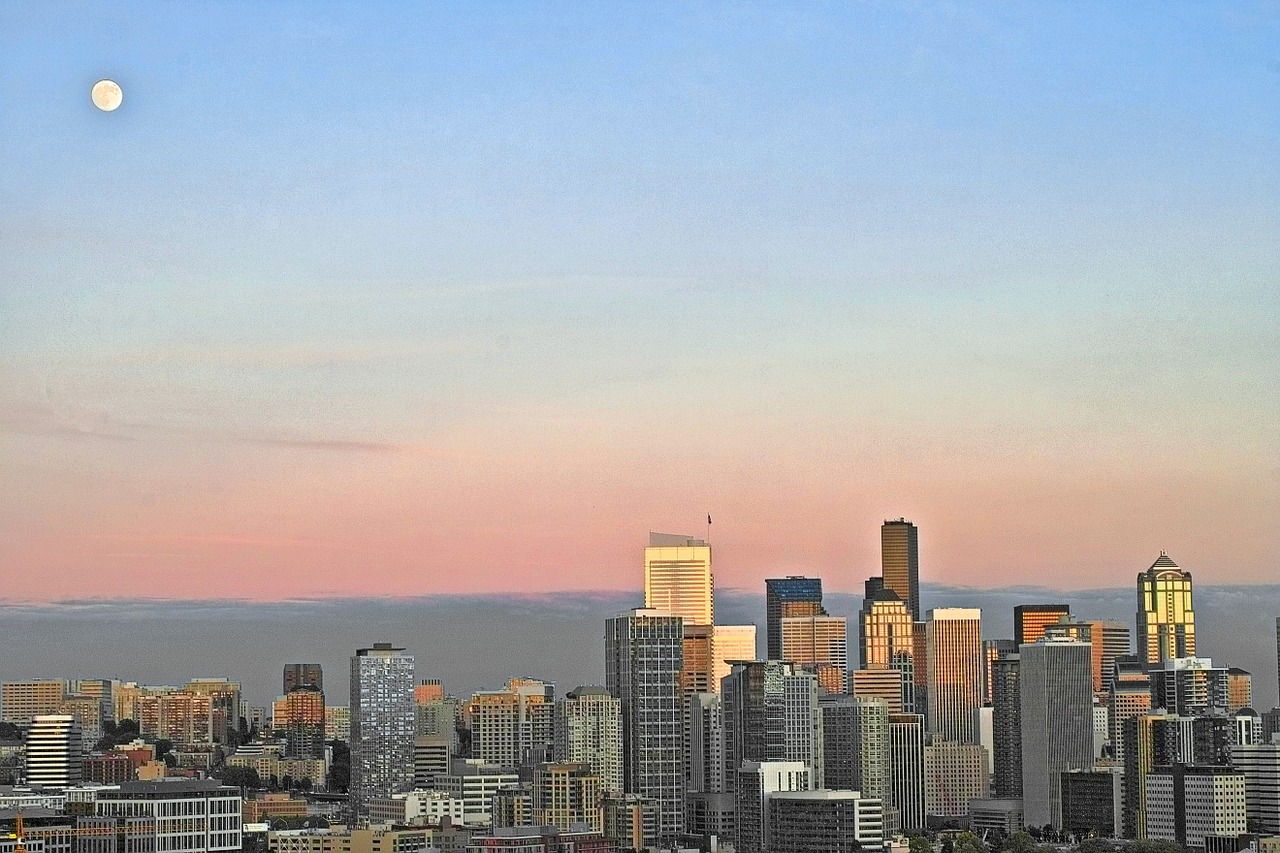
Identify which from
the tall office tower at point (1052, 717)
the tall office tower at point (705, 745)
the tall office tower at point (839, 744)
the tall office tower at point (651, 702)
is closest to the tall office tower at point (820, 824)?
the tall office tower at point (651, 702)

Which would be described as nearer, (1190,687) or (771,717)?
(771,717)

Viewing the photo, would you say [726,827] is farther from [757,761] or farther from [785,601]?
[785,601]

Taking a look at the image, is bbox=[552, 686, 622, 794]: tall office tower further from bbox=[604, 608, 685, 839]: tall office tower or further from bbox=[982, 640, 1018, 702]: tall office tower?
bbox=[982, 640, 1018, 702]: tall office tower

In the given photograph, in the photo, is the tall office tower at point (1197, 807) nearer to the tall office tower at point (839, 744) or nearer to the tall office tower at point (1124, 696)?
the tall office tower at point (1124, 696)

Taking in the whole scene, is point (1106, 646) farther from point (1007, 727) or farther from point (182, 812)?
point (182, 812)

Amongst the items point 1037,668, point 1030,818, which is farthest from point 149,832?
point 1037,668

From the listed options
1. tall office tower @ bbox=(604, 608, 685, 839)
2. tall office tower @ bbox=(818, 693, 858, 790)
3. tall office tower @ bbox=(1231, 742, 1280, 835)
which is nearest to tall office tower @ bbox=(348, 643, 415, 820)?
tall office tower @ bbox=(604, 608, 685, 839)

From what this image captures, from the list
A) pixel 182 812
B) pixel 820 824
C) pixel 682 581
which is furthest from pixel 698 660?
pixel 182 812

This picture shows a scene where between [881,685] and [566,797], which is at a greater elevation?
[881,685]
